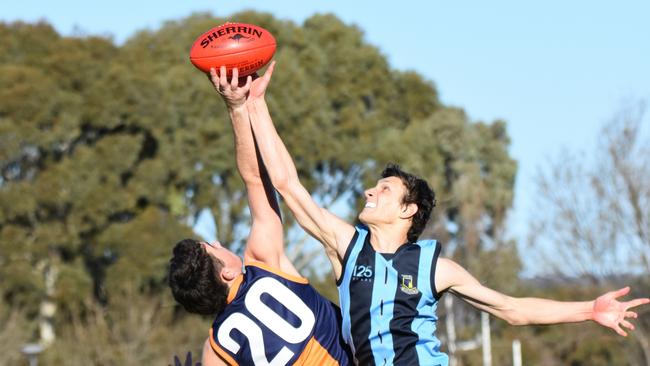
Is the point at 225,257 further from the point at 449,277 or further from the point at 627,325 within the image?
the point at 627,325

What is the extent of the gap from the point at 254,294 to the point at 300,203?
2.11 ft

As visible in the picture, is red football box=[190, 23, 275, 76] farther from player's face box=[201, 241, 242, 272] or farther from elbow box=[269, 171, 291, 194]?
player's face box=[201, 241, 242, 272]

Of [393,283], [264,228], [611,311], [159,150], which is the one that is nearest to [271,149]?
[264,228]

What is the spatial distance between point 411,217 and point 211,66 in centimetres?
137

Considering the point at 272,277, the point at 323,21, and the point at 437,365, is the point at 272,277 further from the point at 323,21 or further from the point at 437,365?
the point at 323,21

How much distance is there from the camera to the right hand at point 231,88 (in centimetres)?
638

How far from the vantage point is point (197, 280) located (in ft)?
21.3

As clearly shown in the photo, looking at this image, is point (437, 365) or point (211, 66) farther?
point (211, 66)

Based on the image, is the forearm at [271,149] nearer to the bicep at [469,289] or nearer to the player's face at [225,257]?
the player's face at [225,257]

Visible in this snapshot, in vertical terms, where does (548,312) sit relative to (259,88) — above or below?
below

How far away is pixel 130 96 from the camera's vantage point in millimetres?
33406

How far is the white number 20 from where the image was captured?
253 inches

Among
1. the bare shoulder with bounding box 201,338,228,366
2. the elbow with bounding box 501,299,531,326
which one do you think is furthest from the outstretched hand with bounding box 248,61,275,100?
the elbow with bounding box 501,299,531,326

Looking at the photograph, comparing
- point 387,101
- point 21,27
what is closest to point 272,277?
point 21,27
